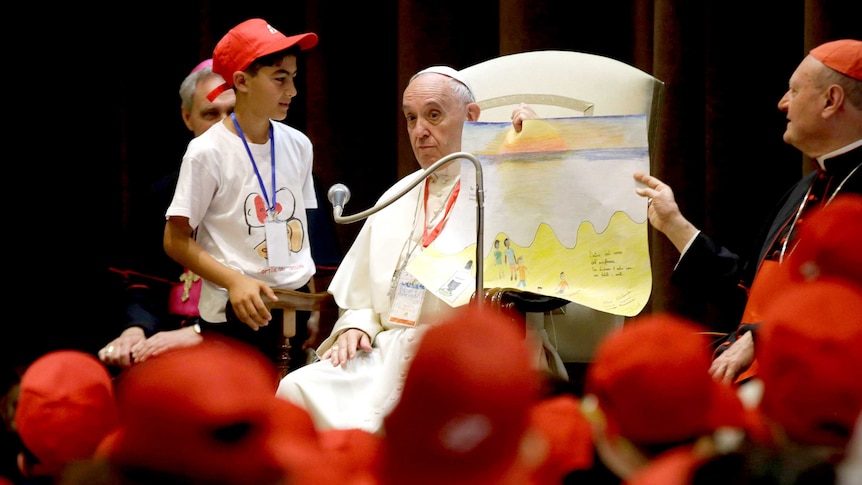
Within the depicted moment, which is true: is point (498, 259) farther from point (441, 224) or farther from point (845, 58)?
point (845, 58)

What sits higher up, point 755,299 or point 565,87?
point 565,87

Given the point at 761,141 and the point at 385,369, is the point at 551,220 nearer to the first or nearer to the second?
the point at 385,369

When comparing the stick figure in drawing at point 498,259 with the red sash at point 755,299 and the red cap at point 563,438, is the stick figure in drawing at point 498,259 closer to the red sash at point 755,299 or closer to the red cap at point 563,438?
the red sash at point 755,299

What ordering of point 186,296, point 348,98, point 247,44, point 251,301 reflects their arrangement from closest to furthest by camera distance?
point 251,301 → point 247,44 → point 186,296 → point 348,98

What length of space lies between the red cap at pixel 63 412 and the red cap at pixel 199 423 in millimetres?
152

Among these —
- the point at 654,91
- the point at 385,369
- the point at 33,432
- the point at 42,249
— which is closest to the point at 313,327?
the point at 385,369

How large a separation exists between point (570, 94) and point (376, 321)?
86cm

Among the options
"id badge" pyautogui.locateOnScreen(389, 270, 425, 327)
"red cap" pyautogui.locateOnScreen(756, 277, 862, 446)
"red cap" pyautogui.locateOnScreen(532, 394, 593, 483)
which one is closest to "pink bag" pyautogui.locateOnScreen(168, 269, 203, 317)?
"id badge" pyautogui.locateOnScreen(389, 270, 425, 327)

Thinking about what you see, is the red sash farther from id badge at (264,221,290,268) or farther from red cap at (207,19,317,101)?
red cap at (207,19,317,101)

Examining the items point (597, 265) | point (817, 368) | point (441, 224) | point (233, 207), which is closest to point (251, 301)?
point (233, 207)

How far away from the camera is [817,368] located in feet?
2.61

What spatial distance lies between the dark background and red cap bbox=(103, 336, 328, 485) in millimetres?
2616

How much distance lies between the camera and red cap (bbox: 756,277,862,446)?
0.79 m

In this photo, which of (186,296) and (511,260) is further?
(186,296)
